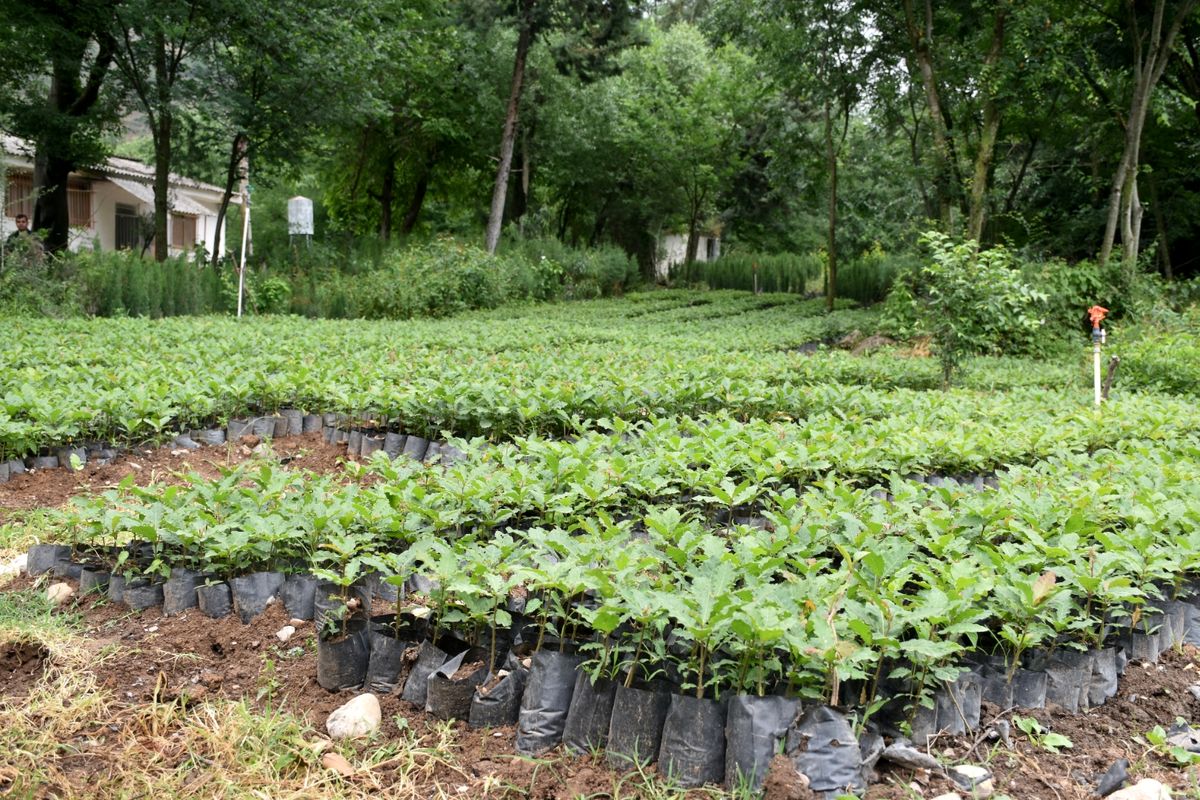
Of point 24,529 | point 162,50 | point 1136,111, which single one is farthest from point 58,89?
point 1136,111

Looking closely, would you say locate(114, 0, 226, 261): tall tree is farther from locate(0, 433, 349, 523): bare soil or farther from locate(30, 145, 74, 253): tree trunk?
locate(0, 433, 349, 523): bare soil

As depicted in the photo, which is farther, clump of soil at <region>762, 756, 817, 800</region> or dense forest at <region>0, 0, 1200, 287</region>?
dense forest at <region>0, 0, 1200, 287</region>

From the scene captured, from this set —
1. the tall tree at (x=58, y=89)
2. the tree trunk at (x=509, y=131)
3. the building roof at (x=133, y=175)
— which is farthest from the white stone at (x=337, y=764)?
the tree trunk at (x=509, y=131)

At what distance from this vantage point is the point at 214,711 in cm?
242

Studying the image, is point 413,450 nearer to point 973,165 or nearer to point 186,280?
point 186,280

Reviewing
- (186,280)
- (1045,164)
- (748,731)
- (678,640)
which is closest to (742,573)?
(678,640)

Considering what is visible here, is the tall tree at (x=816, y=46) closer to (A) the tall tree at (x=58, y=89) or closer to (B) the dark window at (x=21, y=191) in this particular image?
(A) the tall tree at (x=58, y=89)

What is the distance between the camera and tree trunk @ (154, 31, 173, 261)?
1567 cm

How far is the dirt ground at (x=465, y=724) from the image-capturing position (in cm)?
215

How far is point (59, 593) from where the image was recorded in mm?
3152

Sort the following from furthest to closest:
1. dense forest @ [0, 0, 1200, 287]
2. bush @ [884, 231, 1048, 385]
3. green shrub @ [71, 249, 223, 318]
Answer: dense forest @ [0, 0, 1200, 287], green shrub @ [71, 249, 223, 318], bush @ [884, 231, 1048, 385]

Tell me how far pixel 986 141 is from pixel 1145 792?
14.9m

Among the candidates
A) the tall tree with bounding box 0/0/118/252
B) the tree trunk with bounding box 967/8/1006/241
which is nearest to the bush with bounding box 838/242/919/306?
the tree trunk with bounding box 967/8/1006/241

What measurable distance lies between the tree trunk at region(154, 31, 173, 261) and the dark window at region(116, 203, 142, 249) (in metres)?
9.87
